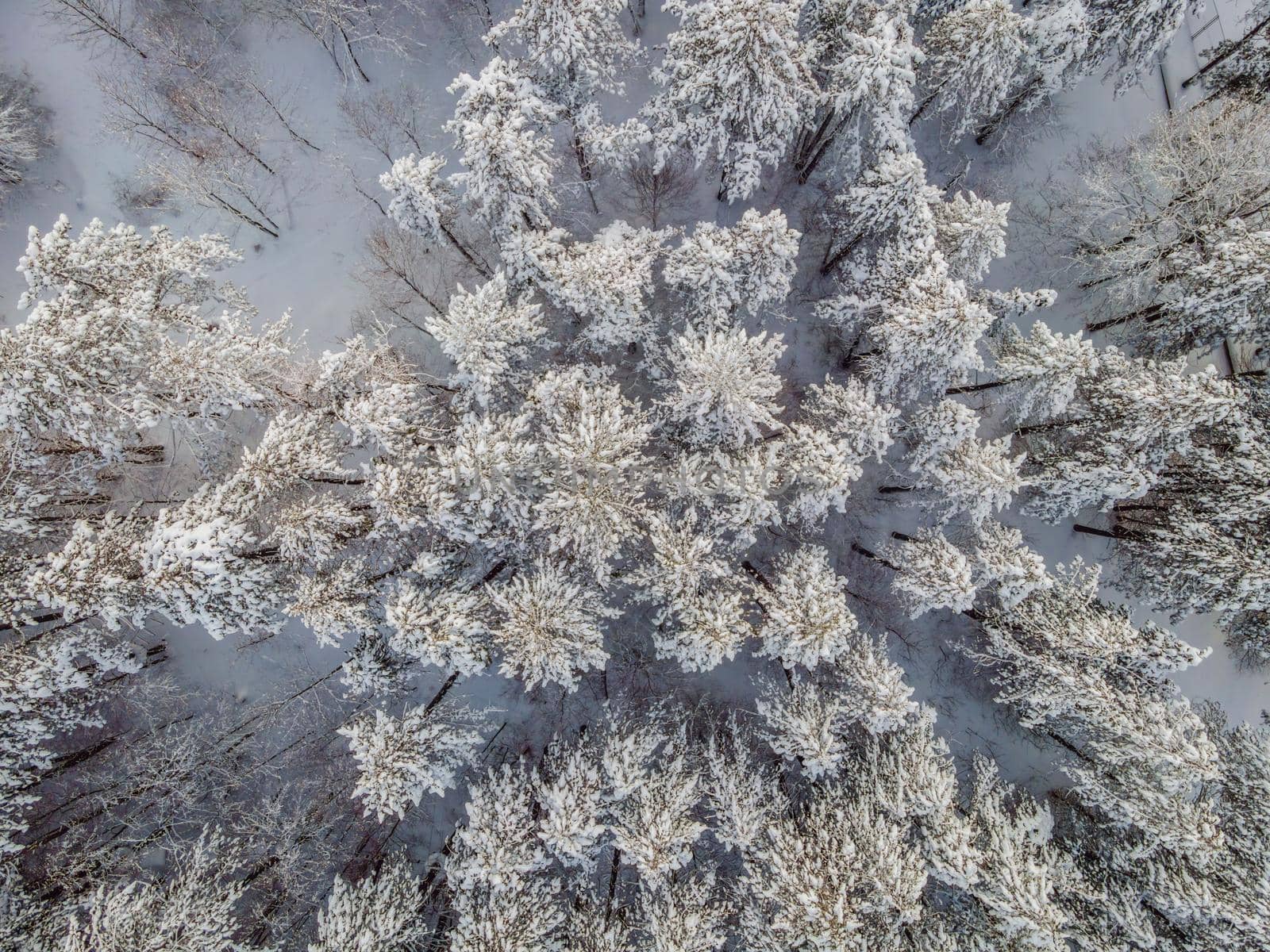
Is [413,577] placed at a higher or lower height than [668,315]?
lower

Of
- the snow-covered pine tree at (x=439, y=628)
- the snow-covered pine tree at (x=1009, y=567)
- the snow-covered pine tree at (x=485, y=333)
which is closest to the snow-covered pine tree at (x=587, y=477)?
the snow-covered pine tree at (x=485, y=333)

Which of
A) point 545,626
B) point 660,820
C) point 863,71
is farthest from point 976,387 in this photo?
point 660,820

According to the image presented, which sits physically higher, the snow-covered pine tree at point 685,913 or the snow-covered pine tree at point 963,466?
the snow-covered pine tree at point 963,466

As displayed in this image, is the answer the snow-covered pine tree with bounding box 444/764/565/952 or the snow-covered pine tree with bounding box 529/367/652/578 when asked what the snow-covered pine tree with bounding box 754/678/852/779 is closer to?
the snow-covered pine tree with bounding box 529/367/652/578

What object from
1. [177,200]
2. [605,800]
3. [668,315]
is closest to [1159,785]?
[605,800]

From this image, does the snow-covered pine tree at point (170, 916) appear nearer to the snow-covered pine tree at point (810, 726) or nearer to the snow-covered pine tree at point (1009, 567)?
the snow-covered pine tree at point (810, 726)

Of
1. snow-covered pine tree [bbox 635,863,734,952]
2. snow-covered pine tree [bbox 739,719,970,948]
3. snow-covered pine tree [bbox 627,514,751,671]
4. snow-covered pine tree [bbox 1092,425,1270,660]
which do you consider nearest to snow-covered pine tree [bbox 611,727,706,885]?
snow-covered pine tree [bbox 635,863,734,952]

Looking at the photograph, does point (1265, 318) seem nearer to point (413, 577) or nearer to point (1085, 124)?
point (1085, 124)
